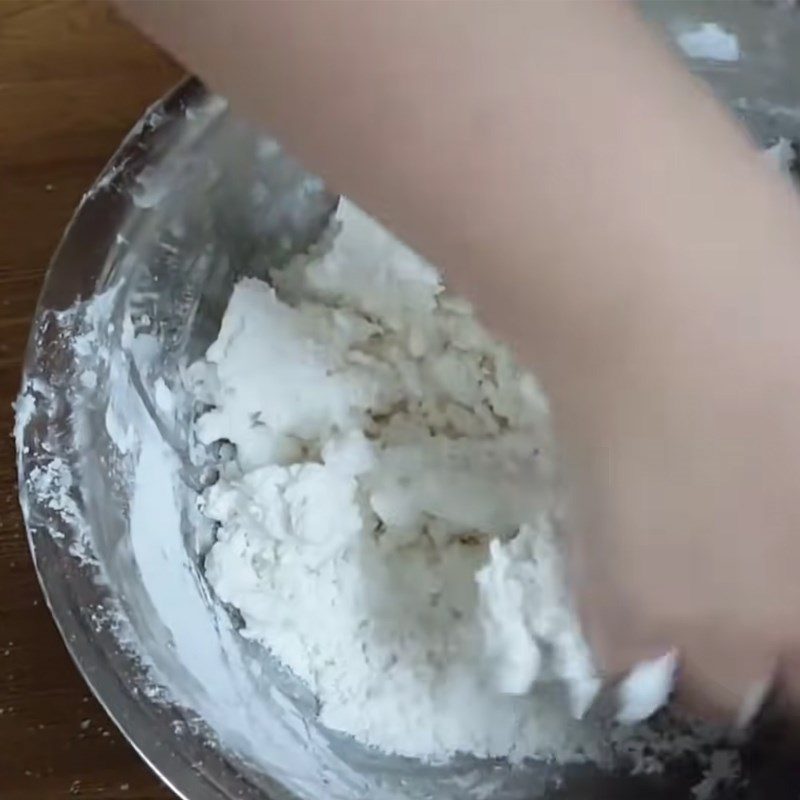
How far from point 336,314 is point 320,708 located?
0.85ft

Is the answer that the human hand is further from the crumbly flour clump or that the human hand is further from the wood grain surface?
the wood grain surface

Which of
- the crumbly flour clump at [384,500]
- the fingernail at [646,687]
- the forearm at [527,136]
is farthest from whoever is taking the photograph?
the crumbly flour clump at [384,500]

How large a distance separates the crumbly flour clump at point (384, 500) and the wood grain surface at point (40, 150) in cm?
15

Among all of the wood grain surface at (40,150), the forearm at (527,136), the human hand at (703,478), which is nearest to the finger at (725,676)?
the human hand at (703,478)

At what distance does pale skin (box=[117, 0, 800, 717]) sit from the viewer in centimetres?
51

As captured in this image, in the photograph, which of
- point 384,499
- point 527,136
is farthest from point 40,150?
point 527,136

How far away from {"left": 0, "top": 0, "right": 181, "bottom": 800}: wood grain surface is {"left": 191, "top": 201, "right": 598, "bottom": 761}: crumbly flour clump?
0.48ft

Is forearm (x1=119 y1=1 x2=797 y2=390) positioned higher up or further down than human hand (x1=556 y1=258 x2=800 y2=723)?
higher up

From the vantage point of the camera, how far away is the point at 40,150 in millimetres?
900

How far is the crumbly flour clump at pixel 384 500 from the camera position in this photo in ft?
2.52

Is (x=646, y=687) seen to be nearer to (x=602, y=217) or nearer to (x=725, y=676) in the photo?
(x=725, y=676)

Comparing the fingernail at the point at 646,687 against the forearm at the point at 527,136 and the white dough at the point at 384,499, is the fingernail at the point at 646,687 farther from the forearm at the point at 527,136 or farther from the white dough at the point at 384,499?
the forearm at the point at 527,136

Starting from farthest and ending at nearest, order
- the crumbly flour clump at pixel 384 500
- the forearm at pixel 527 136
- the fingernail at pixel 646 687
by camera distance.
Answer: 1. the crumbly flour clump at pixel 384 500
2. the fingernail at pixel 646 687
3. the forearm at pixel 527 136

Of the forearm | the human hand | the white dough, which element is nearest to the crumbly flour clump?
the white dough
